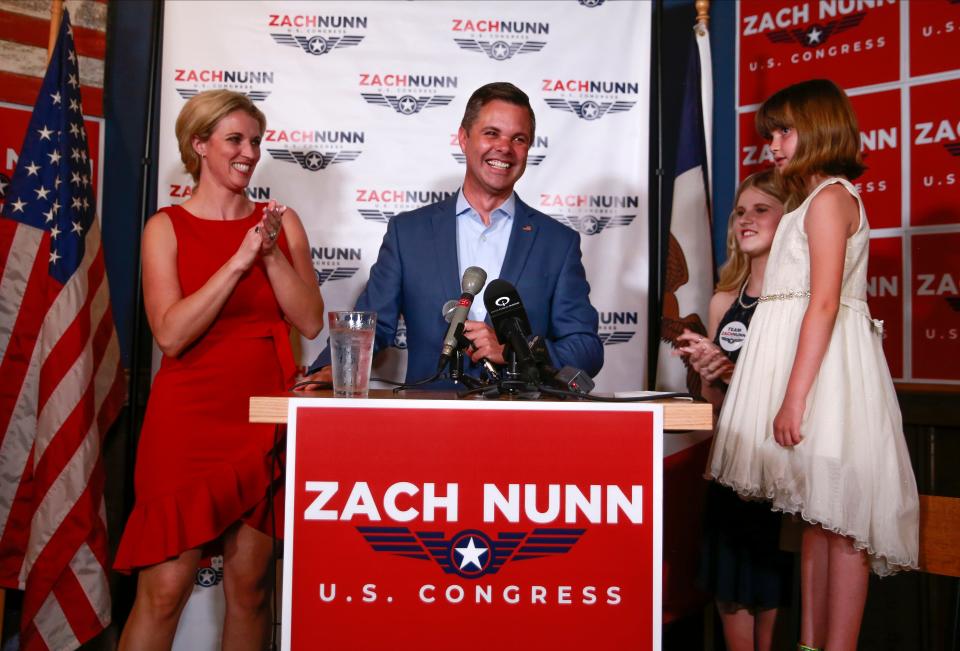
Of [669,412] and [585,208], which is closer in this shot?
[669,412]

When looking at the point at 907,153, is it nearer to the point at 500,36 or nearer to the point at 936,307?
the point at 936,307

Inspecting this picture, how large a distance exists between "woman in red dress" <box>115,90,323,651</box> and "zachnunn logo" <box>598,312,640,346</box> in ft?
4.64

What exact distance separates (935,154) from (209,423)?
268cm

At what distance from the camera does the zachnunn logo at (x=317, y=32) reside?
3375mm

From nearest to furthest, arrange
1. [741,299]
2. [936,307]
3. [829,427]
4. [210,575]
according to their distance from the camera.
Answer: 1. [829,427]
2. [741,299]
3. [936,307]
4. [210,575]

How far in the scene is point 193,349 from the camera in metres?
2.16

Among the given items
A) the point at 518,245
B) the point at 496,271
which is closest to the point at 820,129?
the point at 518,245

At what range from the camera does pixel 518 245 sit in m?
2.36

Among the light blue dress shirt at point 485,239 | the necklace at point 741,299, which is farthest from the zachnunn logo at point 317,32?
the necklace at point 741,299

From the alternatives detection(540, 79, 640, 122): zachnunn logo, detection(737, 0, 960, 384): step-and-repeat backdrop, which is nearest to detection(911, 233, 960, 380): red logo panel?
detection(737, 0, 960, 384): step-and-repeat backdrop

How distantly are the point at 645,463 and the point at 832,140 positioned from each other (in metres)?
1.15

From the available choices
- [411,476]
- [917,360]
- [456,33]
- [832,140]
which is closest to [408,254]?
[411,476]

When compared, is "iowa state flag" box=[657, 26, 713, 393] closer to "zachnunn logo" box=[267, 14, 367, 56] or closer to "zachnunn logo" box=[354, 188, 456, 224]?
"zachnunn logo" box=[354, 188, 456, 224]

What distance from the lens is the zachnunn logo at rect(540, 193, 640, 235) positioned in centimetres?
339
